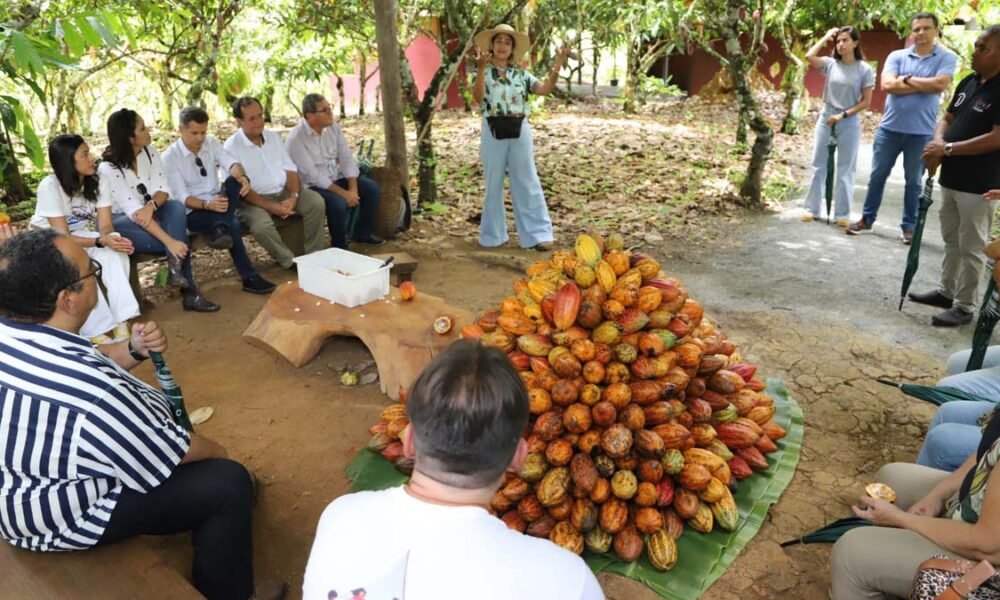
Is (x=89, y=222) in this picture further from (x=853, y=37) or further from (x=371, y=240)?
(x=853, y=37)

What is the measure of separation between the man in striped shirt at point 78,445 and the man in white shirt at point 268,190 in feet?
10.7

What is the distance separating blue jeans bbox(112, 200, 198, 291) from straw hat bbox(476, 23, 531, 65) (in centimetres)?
295

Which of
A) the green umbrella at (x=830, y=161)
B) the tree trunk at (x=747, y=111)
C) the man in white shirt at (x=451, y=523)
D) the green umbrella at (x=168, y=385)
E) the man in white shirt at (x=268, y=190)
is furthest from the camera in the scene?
the tree trunk at (x=747, y=111)

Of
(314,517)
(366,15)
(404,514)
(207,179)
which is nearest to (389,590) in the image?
(404,514)

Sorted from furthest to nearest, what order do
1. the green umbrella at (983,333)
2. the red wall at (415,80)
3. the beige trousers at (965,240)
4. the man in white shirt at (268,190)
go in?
the red wall at (415,80)
the man in white shirt at (268,190)
the beige trousers at (965,240)
the green umbrella at (983,333)

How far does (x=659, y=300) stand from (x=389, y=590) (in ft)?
6.21

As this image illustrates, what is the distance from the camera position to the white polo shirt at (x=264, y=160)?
17.4 feet

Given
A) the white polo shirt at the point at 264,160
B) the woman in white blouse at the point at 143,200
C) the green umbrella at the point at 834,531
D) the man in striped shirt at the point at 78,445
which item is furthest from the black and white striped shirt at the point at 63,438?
the white polo shirt at the point at 264,160

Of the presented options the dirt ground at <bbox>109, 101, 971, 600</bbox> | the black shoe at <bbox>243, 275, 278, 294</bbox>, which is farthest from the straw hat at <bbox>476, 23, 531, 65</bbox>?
the black shoe at <bbox>243, 275, 278, 294</bbox>

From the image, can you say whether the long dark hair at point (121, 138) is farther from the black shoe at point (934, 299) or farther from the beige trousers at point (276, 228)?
→ the black shoe at point (934, 299)

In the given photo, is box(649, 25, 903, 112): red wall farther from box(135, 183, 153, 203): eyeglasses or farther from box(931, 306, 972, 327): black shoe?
box(135, 183, 153, 203): eyeglasses

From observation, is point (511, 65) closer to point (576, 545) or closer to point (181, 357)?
point (181, 357)

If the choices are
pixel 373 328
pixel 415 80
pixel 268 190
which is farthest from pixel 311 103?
pixel 415 80

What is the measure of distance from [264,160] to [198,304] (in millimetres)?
1333
